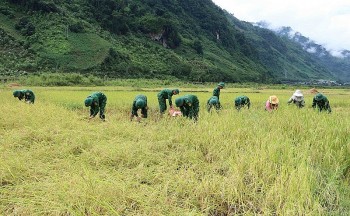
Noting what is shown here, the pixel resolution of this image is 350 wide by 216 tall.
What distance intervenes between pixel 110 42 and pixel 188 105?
5477 centimetres

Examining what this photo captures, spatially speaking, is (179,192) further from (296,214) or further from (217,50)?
(217,50)

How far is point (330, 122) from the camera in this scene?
214 inches

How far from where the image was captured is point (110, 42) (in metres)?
60.4

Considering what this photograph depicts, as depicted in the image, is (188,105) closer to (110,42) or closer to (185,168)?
(185,168)

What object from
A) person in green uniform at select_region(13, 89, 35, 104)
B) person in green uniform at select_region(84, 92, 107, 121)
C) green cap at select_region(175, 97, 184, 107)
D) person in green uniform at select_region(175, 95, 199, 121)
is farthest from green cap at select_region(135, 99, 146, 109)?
person in green uniform at select_region(13, 89, 35, 104)

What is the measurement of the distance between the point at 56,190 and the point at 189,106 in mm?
5023

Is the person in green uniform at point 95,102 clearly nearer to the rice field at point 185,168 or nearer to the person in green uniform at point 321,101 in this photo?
the rice field at point 185,168

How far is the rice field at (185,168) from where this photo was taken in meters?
3.00

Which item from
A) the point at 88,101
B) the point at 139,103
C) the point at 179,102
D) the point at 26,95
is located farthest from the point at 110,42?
the point at 179,102

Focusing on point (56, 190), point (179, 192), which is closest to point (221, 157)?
point (179, 192)

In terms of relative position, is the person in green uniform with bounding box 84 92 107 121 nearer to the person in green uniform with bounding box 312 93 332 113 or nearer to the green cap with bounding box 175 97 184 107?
the green cap with bounding box 175 97 184 107

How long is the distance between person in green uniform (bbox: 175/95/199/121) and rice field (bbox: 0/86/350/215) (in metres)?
1.34

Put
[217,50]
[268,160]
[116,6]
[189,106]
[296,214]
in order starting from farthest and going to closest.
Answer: [217,50] < [116,6] < [189,106] < [268,160] < [296,214]

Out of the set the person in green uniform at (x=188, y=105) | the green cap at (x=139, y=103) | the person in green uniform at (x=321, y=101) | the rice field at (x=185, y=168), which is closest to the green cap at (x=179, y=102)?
the person in green uniform at (x=188, y=105)
